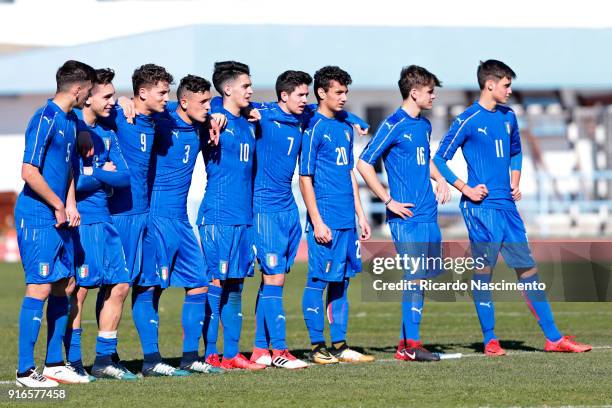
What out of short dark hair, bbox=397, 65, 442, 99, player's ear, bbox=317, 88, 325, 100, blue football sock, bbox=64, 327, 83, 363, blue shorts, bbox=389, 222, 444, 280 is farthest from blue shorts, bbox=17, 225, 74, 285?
short dark hair, bbox=397, 65, 442, 99

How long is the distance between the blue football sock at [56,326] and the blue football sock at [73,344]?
0.37 m

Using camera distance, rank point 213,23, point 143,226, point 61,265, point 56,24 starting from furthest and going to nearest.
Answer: point 56,24, point 213,23, point 143,226, point 61,265

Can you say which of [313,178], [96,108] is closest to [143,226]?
[96,108]

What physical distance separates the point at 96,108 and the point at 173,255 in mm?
1298

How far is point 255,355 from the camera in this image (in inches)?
449

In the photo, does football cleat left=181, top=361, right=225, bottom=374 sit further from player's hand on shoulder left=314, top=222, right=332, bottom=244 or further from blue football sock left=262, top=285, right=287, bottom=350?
player's hand on shoulder left=314, top=222, right=332, bottom=244

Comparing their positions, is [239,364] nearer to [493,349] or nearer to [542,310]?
[493,349]

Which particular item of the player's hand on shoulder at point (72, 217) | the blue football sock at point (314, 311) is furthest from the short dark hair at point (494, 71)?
the player's hand on shoulder at point (72, 217)

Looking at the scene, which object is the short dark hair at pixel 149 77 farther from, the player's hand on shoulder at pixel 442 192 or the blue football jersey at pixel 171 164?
the player's hand on shoulder at pixel 442 192

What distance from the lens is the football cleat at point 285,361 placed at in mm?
11008

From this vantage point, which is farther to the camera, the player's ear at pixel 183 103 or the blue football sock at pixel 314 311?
the blue football sock at pixel 314 311

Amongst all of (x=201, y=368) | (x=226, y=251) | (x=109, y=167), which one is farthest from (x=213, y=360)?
(x=109, y=167)

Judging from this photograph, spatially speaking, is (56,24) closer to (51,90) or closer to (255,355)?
(51,90)

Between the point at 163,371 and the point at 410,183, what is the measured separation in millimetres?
2684
